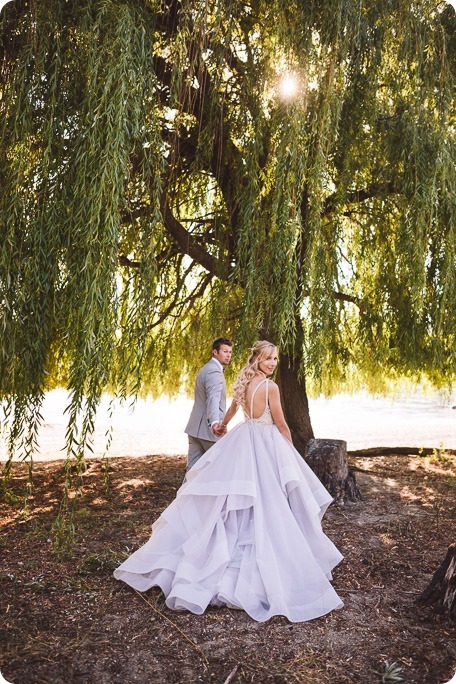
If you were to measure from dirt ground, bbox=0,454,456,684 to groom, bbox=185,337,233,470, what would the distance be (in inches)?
36.1

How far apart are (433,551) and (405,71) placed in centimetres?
413

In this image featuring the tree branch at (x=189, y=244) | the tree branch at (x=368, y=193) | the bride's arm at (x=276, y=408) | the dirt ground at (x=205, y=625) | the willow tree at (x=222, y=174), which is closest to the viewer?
the dirt ground at (x=205, y=625)

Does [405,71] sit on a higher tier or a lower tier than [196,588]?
higher

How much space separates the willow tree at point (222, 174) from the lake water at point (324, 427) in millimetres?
2663

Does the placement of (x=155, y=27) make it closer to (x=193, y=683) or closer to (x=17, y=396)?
(x=17, y=396)

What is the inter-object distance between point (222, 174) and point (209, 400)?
232 cm

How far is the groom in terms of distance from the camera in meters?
5.14

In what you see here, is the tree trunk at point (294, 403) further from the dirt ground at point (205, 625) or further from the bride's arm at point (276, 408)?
the bride's arm at point (276, 408)

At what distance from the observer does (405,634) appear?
313cm

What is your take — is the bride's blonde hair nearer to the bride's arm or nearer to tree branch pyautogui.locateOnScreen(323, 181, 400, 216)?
the bride's arm

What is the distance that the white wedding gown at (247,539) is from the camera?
3.41 m

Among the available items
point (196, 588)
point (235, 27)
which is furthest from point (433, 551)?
point (235, 27)

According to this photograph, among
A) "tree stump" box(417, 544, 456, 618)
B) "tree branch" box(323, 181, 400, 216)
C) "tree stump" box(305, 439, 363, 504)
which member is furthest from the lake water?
"tree stump" box(417, 544, 456, 618)

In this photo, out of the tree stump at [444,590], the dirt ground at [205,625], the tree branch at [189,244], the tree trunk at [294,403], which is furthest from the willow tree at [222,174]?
the tree stump at [444,590]
